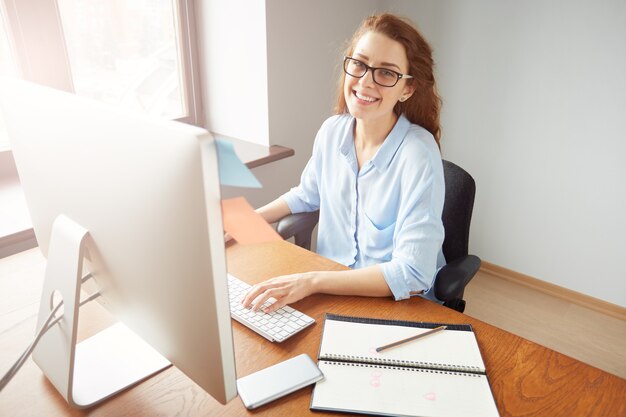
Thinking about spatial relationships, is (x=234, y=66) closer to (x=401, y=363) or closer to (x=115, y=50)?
(x=115, y=50)

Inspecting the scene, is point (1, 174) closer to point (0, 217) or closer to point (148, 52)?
point (0, 217)

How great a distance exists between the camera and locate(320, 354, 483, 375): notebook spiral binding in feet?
2.57

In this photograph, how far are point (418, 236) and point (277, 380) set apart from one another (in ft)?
1.59

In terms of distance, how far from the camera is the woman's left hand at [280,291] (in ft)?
3.08

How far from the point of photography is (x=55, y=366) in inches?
29.0

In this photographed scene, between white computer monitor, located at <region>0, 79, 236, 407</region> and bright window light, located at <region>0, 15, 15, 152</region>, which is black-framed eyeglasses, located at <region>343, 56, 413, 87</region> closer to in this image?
white computer monitor, located at <region>0, 79, 236, 407</region>

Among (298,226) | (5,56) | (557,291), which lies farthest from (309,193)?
(557,291)

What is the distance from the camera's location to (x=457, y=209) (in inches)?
49.2

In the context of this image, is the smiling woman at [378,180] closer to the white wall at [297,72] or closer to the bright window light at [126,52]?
the white wall at [297,72]

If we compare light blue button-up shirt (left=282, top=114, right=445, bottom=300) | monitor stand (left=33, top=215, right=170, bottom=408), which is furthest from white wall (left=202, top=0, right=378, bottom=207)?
monitor stand (left=33, top=215, right=170, bottom=408)

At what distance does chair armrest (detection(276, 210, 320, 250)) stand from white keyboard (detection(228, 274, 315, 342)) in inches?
16.0

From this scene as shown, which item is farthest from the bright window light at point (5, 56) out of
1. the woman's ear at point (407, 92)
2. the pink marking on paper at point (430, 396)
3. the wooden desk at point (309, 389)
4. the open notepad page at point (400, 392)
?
the pink marking on paper at point (430, 396)

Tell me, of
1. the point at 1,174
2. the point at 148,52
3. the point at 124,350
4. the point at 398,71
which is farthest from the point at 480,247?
the point at 1,174

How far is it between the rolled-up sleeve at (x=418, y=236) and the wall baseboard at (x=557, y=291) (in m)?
1.48
